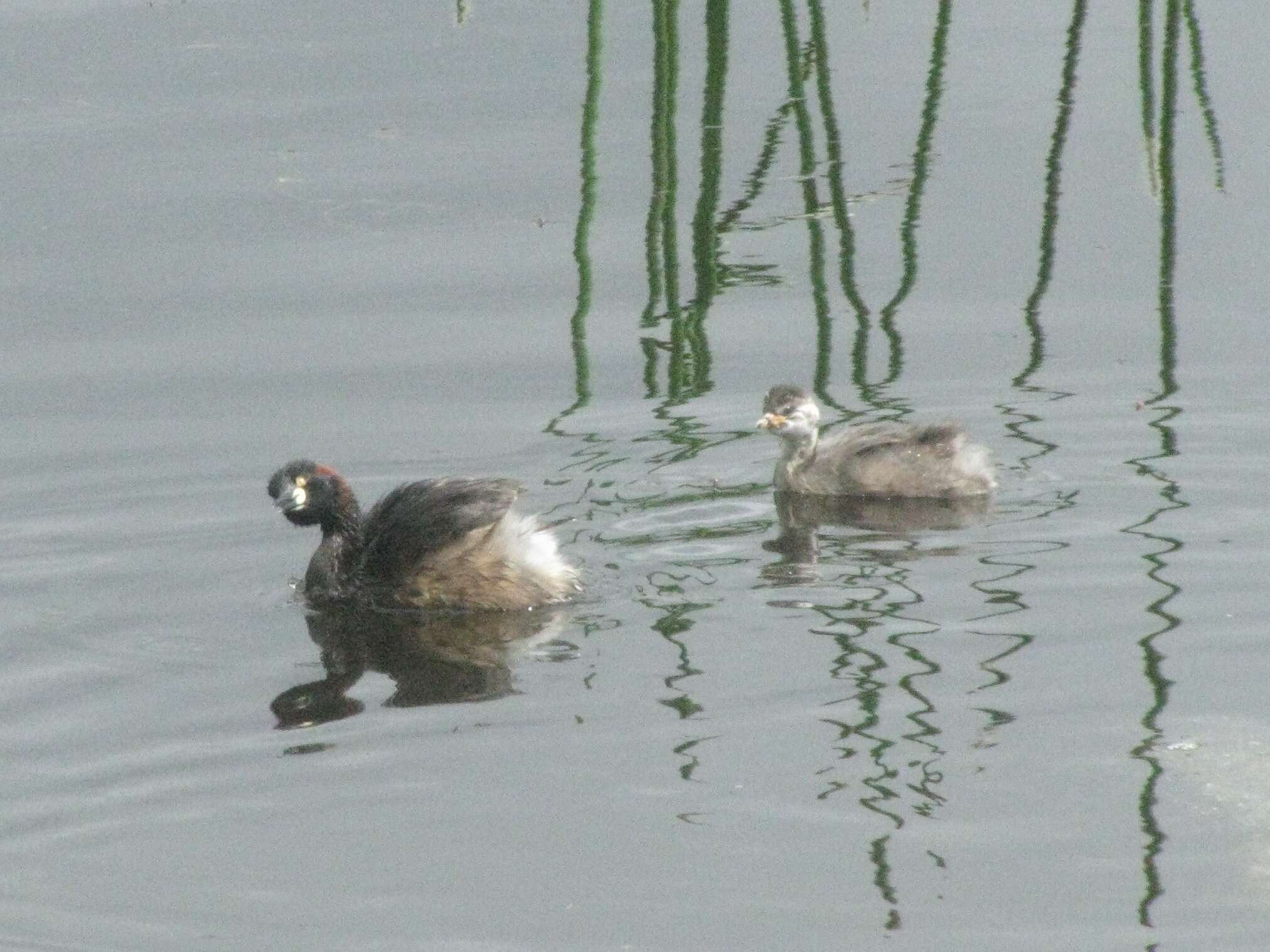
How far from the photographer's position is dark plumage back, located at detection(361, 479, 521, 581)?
9422mm

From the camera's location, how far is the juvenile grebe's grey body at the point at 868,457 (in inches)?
397

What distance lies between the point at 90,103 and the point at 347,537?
5.68 m

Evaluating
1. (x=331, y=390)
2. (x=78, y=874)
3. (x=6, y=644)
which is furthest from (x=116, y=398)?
(x=78, y=874)

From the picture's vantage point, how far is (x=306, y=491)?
9.65m

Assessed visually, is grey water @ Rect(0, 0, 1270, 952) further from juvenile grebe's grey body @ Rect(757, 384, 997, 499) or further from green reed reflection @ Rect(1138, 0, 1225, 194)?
juvenile grebe's grey body @ Rect(757, 384, 997, 499)

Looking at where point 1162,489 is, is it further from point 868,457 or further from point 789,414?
point 789,414

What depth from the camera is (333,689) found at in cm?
844

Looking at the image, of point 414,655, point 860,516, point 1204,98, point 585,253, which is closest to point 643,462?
point 860,516

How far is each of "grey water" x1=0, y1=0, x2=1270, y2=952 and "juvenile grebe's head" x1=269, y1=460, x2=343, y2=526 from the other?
233mm

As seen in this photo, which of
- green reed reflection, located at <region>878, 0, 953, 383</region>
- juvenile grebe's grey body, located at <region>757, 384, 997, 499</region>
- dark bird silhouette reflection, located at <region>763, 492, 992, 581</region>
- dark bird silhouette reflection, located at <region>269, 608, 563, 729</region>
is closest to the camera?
dark bird silhouette reflection, located at <region>269, 608, 563, 729</region>

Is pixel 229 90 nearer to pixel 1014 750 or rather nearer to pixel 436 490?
pixel 436 490

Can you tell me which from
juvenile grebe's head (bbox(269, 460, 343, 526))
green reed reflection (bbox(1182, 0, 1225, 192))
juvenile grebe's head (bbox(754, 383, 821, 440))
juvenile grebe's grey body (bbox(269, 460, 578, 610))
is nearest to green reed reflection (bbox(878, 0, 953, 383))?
juvenile grebe's head (bbox(754, 383, 821, 440))

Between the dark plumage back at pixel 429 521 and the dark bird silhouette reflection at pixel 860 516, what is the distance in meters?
1.05

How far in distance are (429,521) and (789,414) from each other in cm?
170
